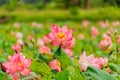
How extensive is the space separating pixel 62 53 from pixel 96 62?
0.21 m

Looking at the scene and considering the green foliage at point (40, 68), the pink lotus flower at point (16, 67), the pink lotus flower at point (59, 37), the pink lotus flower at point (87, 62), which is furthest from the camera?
the pink lotus flower at point (59, 37)

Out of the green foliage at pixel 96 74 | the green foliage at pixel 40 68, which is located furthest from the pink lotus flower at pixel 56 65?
the green foliage at pixel 96 74

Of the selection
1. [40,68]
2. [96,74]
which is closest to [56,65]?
[40,68]

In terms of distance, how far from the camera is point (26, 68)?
7.23ft

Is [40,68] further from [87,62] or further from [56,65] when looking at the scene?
[87,62]

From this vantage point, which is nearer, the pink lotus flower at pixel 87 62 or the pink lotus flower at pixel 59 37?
the pink lotus flower at pixel 87 62

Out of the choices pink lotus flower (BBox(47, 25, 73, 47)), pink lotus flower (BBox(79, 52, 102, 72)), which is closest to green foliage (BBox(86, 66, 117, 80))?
pink lotus flower (BBox(79, 52, 102, 72))

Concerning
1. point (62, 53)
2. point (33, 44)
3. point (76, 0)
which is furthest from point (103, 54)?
point (76, 0)

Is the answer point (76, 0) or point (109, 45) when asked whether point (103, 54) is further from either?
point (76, 0)

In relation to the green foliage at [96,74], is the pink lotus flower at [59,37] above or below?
above

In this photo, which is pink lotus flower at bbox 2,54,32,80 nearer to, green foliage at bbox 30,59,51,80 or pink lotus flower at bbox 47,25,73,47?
Result: green foliage at bbox 30,59,51,80

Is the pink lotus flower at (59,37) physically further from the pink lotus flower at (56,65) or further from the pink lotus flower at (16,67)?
the pink lotus flower at (16,67)

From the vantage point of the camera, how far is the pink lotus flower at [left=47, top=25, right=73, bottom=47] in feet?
8.70

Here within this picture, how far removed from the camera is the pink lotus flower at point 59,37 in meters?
2.65
